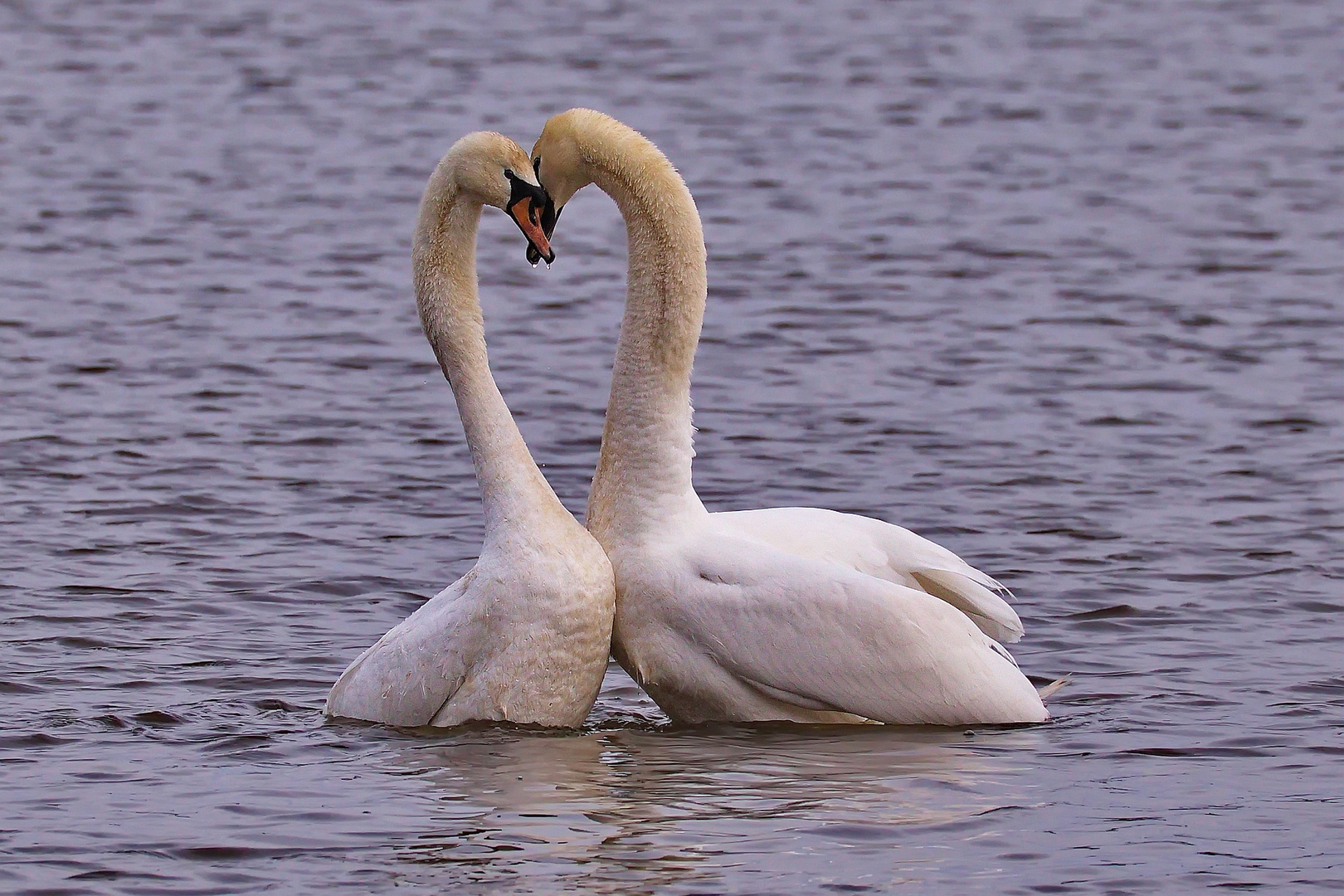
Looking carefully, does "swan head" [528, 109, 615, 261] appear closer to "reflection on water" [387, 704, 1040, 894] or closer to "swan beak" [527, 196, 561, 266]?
"swan beak" [527, 196, 561, 266]

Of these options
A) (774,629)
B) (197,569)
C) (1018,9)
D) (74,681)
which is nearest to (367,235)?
(197,569)

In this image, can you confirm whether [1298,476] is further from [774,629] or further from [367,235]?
[367,235]

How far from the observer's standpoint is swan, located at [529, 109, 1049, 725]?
7.55 metres

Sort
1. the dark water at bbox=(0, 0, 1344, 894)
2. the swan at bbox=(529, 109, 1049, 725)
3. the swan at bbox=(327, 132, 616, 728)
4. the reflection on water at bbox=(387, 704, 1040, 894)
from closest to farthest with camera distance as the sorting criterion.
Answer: the reflection on water at bbox=(387, 704, 1040, 894) → the dark water at bbox=(0, 0, 1344, 894) → the swan at bbox=(327, 132, 616, 728) → the swan at bbox=(529, 109, 1049, 725)

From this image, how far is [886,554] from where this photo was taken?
795 cm

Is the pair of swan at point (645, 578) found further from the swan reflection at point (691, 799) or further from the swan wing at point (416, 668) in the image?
the swan reflection at point (691, 799)

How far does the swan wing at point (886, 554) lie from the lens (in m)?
7.87

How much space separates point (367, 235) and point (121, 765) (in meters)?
10.4

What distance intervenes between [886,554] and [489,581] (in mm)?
1398

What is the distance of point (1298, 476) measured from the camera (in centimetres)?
1166

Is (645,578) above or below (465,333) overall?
below

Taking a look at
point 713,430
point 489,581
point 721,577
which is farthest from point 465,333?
point 713,430

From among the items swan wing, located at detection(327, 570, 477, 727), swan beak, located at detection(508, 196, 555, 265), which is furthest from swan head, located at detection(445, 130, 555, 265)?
swan wing, located at detection(327, 570, 477, 727)

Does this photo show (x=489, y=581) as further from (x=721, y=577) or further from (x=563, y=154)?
(x=563, y=154)
